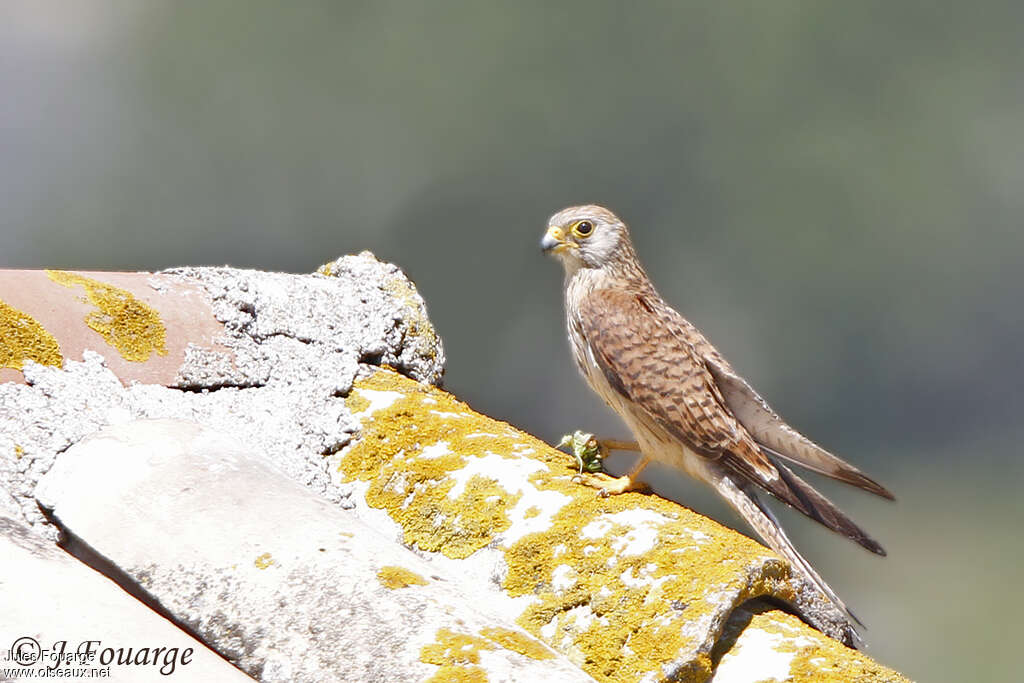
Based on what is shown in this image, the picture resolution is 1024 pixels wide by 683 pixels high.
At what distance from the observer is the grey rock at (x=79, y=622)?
1.93 meters

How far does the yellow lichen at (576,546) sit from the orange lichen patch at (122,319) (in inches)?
23.5

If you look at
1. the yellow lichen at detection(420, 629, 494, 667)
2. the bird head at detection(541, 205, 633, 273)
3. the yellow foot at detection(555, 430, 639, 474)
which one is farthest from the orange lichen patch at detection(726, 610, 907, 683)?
the bird head at detection(541, 205, 633, 273)

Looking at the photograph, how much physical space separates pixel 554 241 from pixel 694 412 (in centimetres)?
97

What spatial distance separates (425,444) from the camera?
3.15m

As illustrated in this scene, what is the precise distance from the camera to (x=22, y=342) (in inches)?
116

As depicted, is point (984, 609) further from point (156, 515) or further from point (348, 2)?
point (156, 515)

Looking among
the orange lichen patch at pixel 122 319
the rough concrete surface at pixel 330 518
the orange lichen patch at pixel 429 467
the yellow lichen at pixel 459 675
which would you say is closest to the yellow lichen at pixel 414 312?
the rough concrete surface at pixel 330 518

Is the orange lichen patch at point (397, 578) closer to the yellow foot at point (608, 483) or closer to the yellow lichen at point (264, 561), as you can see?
the yellow lichen at point (264, 561)

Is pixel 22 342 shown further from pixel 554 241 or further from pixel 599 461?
pixel 554 241

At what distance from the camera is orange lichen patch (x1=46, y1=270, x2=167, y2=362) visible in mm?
3193

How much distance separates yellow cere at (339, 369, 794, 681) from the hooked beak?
1.15 metres

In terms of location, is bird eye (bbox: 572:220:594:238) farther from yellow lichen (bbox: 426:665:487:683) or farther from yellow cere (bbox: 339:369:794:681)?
yellow lichen (bbox: 426:665:487:683)

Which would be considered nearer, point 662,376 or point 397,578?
point 397,578

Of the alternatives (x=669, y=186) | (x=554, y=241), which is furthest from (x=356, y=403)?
(x=669, y=186)
